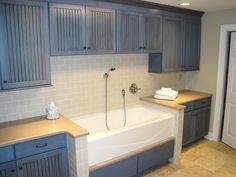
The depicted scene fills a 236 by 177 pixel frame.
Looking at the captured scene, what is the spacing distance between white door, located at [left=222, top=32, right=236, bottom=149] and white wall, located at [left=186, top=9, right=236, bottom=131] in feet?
0.74

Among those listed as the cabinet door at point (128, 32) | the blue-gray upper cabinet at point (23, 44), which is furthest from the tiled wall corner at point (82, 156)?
the cabinet door at point (128, 32)

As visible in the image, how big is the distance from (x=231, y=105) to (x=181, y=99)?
3.13 feet

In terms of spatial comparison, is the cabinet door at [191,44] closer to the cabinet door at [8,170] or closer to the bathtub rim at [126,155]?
the bathtub rim at [126,155]

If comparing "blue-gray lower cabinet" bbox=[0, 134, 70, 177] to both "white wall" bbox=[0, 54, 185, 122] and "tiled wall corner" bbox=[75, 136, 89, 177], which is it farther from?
"white wall" bbox=[0, 54, 185, 122]

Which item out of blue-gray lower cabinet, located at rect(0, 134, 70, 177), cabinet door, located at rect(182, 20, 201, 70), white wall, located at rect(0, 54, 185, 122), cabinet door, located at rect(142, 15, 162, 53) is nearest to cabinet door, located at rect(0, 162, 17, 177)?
blue-gray lower cabinet, located at rect(0, 134, 70, 177)

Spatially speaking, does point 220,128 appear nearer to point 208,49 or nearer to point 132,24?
point 208,49

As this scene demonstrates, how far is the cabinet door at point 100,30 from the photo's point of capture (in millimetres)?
2725

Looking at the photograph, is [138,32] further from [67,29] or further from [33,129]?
[33,129]

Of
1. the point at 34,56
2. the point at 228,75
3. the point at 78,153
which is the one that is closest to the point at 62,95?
the point at 34,56

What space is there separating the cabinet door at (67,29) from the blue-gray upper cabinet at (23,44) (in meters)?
0.10

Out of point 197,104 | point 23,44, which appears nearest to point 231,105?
point 197,104

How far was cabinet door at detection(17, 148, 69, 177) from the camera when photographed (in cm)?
217

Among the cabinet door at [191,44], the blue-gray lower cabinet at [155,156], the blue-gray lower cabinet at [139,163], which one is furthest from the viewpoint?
the cabinet door at [191,44]

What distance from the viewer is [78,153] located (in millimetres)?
2273
